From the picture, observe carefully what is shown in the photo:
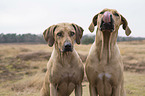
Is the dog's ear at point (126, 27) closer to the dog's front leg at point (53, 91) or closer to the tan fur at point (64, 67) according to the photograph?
the tan fur at point (64, 67)

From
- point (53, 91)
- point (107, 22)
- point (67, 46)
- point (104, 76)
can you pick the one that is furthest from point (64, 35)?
point (53, 91)

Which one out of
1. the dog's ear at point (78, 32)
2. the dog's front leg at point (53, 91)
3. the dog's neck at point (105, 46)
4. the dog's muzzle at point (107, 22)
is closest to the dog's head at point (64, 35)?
the dog's ear at point (78, 32)

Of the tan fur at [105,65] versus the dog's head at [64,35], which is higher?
the dog's head at [64,35]

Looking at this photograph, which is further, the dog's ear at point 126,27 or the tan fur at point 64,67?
the tan fur at point 64,67

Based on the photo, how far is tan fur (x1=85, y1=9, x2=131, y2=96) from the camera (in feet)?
11.4

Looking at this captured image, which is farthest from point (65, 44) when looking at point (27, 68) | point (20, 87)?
point (27, 68)

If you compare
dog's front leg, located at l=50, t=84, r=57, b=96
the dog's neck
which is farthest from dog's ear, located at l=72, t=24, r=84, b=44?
dog's front leg, located at l=50, t=84, r=57, b=96

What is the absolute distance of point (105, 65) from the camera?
3.51 metres

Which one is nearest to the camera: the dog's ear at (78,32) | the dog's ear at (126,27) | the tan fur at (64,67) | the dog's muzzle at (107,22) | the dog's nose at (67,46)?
the dog's muzzle at (107,22)

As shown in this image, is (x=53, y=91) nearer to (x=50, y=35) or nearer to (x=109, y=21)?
(x=50, y=35)

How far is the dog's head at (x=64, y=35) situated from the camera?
3459 millimetres

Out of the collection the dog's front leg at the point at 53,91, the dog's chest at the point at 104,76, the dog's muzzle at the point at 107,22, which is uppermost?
the dog's muzzle at the point at 107,22

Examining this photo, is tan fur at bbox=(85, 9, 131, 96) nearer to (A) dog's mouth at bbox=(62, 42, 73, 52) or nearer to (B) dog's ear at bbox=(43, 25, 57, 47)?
(A) dog's mouth at bbox=(62, 42, 73, 52)

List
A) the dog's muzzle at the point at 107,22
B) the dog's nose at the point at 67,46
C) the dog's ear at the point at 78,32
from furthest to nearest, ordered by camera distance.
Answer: the dog's ear at the point at 78,32, the dog's nose at the point at 67,46, the dog's muzzle at the point at 107,22
